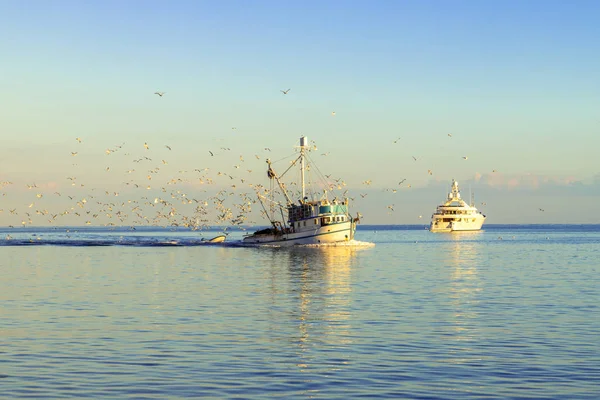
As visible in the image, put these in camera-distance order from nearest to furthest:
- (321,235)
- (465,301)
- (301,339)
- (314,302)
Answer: (301,339)
(314,302)
(465,301)
(321,235)

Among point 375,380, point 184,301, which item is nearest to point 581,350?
point 375,380

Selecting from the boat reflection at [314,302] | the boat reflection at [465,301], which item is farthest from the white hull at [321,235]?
the boat reflection at [465,301]

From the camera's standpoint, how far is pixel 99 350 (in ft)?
108

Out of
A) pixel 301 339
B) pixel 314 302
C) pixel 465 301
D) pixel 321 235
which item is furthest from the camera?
pixel 321 235

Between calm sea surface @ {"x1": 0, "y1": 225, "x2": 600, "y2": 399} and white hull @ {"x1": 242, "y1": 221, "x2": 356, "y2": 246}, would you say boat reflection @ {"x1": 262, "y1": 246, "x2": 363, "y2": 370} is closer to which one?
calm sea surface @ {"x1": 0, "y1": 225, "x2": 600, "y2": 399}

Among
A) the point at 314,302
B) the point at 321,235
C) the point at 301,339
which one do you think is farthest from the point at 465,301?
the point at 321,235

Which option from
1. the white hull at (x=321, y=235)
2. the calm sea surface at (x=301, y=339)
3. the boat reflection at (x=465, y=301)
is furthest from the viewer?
the white hull at (x=321, y=235)

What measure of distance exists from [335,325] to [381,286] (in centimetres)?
2432

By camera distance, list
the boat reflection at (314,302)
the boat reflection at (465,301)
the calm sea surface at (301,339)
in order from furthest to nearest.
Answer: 1. the boat reflection at (465,301)
2. the boat reflection at (314,302)
3. the calm sea surface at (301,339)

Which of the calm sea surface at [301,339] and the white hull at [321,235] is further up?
the white hull at [321,235]

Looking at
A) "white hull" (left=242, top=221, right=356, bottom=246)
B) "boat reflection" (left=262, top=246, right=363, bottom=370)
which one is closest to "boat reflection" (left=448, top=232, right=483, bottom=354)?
"boat reflection" (left=262, top=246, right=363, bottom=370)

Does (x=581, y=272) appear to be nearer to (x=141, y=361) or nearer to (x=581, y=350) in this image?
(x=581, y=350)

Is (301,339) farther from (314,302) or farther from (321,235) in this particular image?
(321,235)

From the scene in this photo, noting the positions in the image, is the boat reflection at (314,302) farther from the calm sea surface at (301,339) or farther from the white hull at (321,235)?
the white hull at (321,235)
